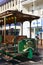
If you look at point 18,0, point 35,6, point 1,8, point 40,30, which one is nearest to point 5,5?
point 1,8

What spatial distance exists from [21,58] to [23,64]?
1.76m

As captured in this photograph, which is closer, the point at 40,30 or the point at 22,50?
the point at 22,50

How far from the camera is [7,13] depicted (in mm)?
11758

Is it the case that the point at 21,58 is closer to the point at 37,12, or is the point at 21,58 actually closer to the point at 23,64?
the point at 23,64

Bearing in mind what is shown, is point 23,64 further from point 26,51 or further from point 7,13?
point 7,13

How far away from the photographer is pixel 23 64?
1069 centimetres

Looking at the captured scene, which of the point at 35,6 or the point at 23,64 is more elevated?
the point at 35,6

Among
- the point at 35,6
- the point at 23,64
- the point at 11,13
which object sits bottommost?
the point at 23,64

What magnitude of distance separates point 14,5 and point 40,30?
1260 cm

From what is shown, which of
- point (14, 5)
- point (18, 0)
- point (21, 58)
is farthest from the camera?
point (14, 5)

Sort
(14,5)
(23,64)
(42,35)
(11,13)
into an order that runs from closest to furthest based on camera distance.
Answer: (23,64), (11,13), (42,35), (14,5)

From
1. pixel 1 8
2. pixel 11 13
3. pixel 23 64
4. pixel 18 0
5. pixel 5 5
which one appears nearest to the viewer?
pixel 23 64

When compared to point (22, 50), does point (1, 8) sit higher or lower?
higher

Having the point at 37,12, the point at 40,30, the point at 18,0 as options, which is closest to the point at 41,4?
the point at 37,12
